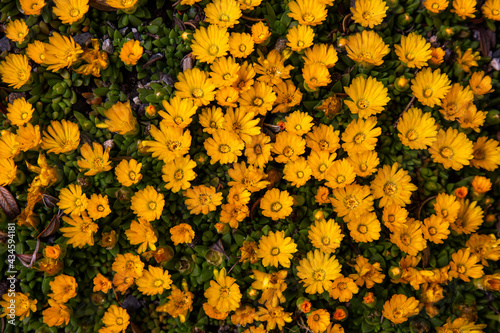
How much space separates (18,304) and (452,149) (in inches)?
136

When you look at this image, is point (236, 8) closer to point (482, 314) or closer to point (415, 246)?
point (415, 246)

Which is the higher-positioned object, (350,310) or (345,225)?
(345,225)

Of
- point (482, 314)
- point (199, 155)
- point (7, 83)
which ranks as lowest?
point (482, 314)

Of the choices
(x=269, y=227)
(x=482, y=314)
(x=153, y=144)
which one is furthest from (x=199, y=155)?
(x=482, y=314)

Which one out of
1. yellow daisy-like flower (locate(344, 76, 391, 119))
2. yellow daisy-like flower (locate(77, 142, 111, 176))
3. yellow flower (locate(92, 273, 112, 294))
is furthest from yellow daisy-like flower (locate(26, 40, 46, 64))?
yellow daisy-like flower (locate(344, 76, 391, 119))

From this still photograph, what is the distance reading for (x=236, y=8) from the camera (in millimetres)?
2750

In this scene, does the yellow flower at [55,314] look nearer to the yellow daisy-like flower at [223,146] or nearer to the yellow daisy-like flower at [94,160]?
the yellow daisy-like flower at [94,160]

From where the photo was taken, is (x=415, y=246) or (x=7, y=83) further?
(x=7, y=83)

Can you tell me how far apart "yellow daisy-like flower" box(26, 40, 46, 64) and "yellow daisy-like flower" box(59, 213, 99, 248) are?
1.24m

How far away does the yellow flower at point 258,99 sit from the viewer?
8.78 feet

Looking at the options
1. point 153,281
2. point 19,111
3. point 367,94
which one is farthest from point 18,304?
point 367,94

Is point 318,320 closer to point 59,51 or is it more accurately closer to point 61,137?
point 61,137

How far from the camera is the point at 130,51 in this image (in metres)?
2.75

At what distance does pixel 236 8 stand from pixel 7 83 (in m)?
1.95
